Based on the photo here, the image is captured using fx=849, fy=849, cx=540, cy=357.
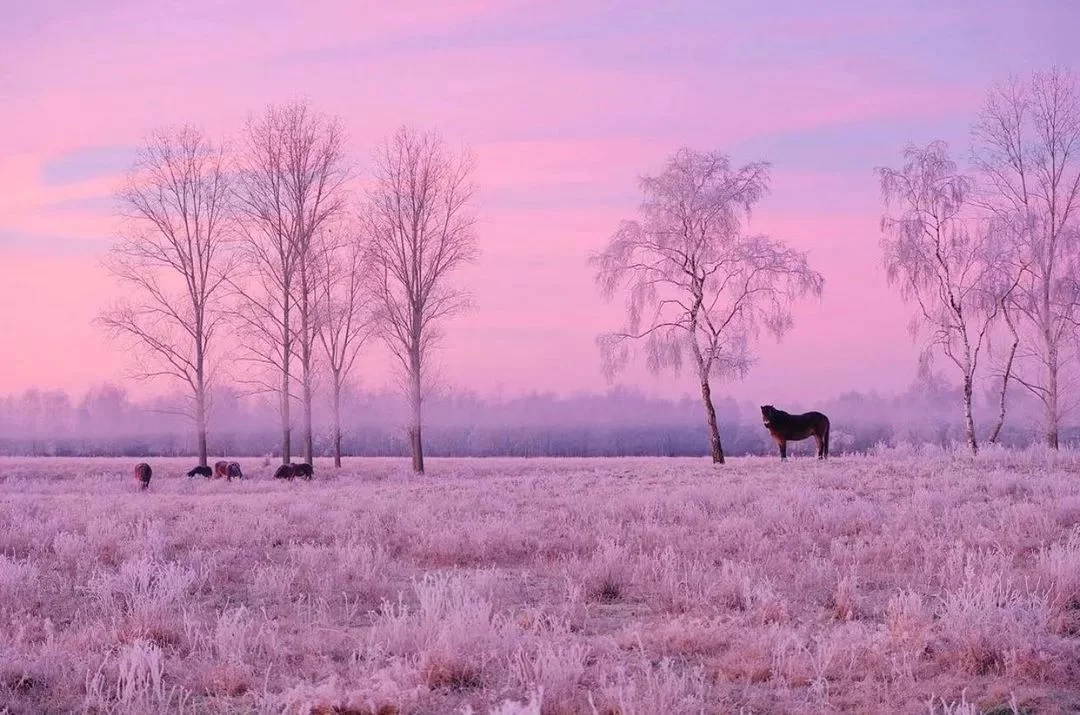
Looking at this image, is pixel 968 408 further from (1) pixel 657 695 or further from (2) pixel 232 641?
(2) pixel 232 641

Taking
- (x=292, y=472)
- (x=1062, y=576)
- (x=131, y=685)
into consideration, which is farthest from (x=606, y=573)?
(x=292, y=472)

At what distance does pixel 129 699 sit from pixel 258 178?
32.7 m

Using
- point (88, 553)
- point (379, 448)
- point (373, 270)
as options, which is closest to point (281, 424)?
point (373, 270)

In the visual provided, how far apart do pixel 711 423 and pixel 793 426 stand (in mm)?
3300

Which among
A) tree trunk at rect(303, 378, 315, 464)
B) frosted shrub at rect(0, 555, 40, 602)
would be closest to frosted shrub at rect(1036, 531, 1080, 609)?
frosted shrub at rect(0, 555, 40, 602)

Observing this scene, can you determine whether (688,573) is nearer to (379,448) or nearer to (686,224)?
(686,224)

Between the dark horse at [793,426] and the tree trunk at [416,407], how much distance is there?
13.6 m

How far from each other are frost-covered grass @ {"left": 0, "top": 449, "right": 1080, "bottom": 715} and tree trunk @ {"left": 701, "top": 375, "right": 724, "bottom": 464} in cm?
1428

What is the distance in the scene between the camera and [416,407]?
34.0 metres

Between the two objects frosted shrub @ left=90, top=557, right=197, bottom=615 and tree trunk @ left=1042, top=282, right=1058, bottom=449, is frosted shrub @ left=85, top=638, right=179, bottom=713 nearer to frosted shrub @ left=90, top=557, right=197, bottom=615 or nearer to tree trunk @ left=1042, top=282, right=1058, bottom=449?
frosted shrub @ left=90, top=557, right=197, bottom=615

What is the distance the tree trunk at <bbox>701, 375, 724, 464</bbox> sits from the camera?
2994 cm

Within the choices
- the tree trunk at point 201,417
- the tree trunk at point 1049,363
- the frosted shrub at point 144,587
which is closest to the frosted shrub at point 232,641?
the frosted shrub at point 144,587

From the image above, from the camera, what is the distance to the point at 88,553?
425 inches

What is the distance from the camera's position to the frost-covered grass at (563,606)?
537cm
